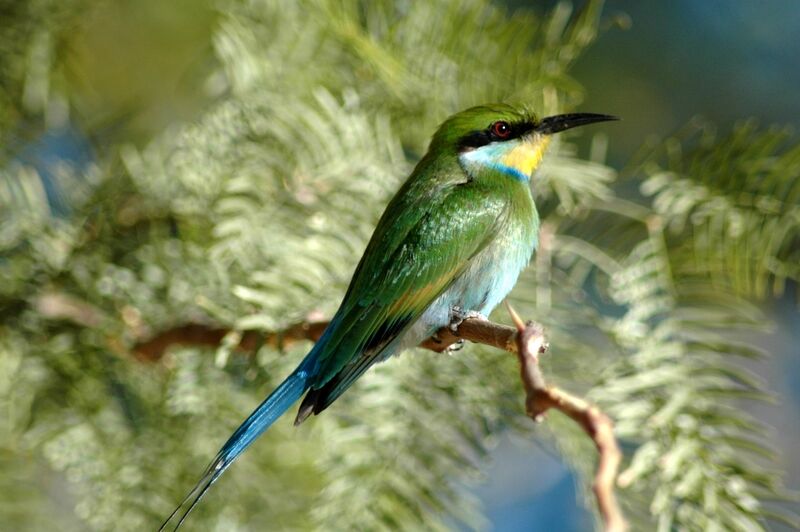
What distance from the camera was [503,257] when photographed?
54.8 inches

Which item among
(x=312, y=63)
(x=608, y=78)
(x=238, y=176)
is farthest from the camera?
(x=608, y=78)

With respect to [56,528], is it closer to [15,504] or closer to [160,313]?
[15,504]

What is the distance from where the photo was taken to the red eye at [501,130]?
5.18 ft

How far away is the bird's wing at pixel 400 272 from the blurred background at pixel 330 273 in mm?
33

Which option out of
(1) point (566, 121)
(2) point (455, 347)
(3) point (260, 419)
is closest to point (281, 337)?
(3) point (260, 419)

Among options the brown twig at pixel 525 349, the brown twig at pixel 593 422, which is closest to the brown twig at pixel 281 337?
the brown twig at pixel 525 349

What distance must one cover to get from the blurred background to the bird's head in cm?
4

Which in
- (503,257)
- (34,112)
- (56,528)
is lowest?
(56,528)

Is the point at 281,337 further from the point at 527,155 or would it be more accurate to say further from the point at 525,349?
the point at 527,155

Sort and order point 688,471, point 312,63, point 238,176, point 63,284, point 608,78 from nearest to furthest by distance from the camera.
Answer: point 688,471 < point 238,176 < point 63,284 < point 312,63 < point 608,78

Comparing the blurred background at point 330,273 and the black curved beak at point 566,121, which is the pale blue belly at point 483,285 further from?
the black curved beak at point 566,121

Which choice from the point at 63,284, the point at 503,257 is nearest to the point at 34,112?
the point at 63,284

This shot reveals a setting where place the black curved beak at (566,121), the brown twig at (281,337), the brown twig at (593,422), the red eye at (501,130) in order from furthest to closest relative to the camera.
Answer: the red eye at (501,130) → the black curved beak at (566,121) → the brown twig at (281,337) → the brown twig at (593,422)

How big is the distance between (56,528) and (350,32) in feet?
2.48
